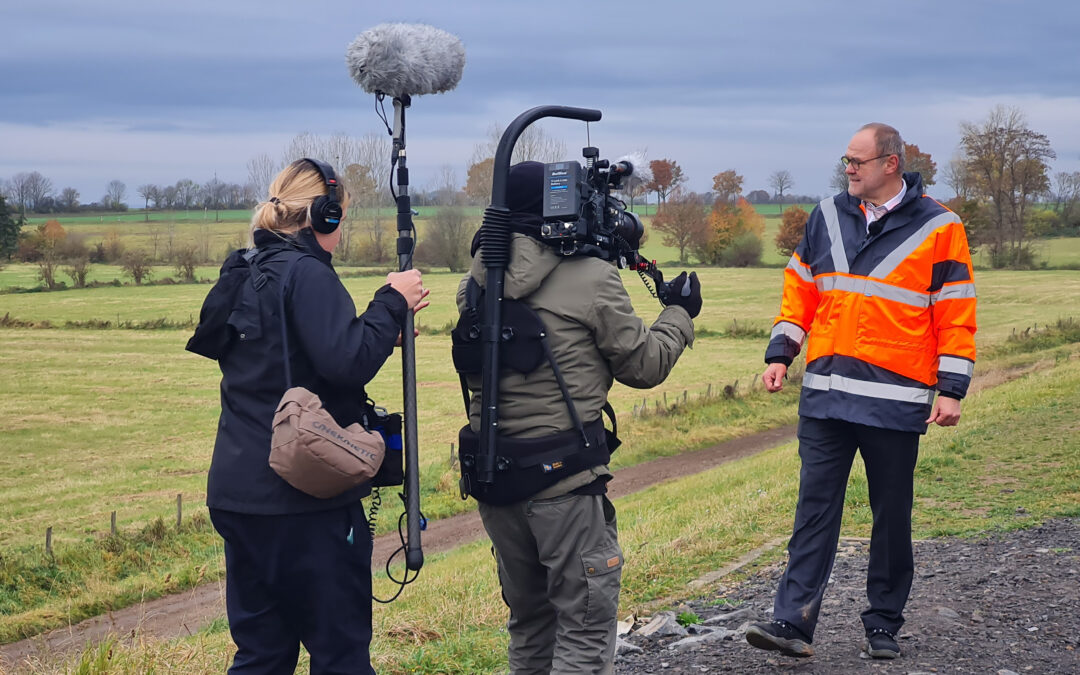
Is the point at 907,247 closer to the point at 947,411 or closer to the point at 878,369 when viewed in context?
the point at 878,369

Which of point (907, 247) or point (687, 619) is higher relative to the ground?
point (907, 247)

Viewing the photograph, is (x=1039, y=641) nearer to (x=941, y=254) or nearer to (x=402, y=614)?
(x=941, y=254)

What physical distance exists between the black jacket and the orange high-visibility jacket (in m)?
2.06

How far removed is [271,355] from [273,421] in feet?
0.76

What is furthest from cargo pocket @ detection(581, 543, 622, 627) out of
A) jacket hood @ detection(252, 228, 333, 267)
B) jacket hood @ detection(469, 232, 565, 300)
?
jacket hood @ detection(252, 228, 333, 267)

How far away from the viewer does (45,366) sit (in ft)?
125

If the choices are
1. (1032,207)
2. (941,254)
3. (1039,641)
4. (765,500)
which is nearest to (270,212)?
(941,254)

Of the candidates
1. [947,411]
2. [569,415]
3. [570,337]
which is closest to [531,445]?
[569,415]

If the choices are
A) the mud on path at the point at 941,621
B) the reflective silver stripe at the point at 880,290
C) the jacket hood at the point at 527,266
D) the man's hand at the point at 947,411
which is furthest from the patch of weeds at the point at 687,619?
the jacket hood at the point at 527,266

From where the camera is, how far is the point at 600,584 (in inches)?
138

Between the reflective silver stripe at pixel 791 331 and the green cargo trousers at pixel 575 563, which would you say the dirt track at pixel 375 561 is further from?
the reflective silver stripe at pixel 791 331

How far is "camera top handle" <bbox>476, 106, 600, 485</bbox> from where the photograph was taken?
3.53 m

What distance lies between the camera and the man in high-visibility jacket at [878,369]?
4410 millimetres

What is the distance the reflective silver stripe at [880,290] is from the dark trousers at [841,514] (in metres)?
0.59
